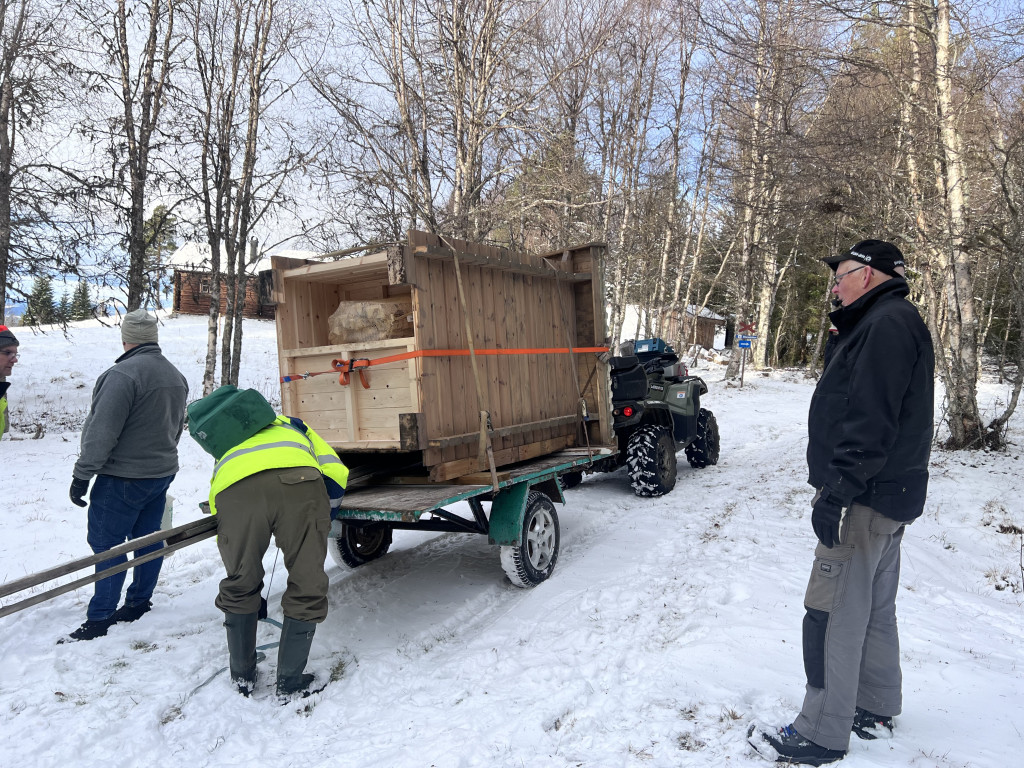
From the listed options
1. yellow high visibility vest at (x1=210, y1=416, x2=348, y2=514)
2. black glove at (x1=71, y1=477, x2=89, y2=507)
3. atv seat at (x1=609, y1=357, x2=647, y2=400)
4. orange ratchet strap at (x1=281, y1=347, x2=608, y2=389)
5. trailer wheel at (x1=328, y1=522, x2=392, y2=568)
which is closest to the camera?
yellow high visibility vest at (x1=210, y1=416, x2=348, y2=514)

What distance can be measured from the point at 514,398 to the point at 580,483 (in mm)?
3482

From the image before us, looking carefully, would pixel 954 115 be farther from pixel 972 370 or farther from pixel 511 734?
pixel 511 734

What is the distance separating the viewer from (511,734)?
300cm

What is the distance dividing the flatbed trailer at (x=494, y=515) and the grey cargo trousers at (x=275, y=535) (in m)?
0.53

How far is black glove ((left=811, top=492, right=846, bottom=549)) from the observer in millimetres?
2566

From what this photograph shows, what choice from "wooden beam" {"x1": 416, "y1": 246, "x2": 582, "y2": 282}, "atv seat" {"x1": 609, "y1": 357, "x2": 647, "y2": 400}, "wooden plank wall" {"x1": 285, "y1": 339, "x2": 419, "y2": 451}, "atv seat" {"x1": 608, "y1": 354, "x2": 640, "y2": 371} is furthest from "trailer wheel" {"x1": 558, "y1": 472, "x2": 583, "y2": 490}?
"wooden plank wall" {"x1": 285, "y1": 339, "x2": 419, "y2": 451}

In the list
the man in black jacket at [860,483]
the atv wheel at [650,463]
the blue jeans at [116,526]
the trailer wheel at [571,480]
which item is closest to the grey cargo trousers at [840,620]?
the man in black jacket at [860,483]

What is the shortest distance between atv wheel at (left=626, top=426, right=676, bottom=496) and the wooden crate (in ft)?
5.33

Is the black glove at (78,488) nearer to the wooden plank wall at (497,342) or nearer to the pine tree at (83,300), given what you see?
the wooden plank wall at (497,342)

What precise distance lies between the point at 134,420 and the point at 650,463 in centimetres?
524

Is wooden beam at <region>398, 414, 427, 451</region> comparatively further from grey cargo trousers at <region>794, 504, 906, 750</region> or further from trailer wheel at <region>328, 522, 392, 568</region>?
grey cargo trousers at <region>794, 504, 906, 750</region>

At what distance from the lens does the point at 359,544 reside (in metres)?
5.49

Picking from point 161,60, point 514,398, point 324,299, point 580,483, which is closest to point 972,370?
point 580,483

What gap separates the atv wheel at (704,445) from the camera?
9.42m
